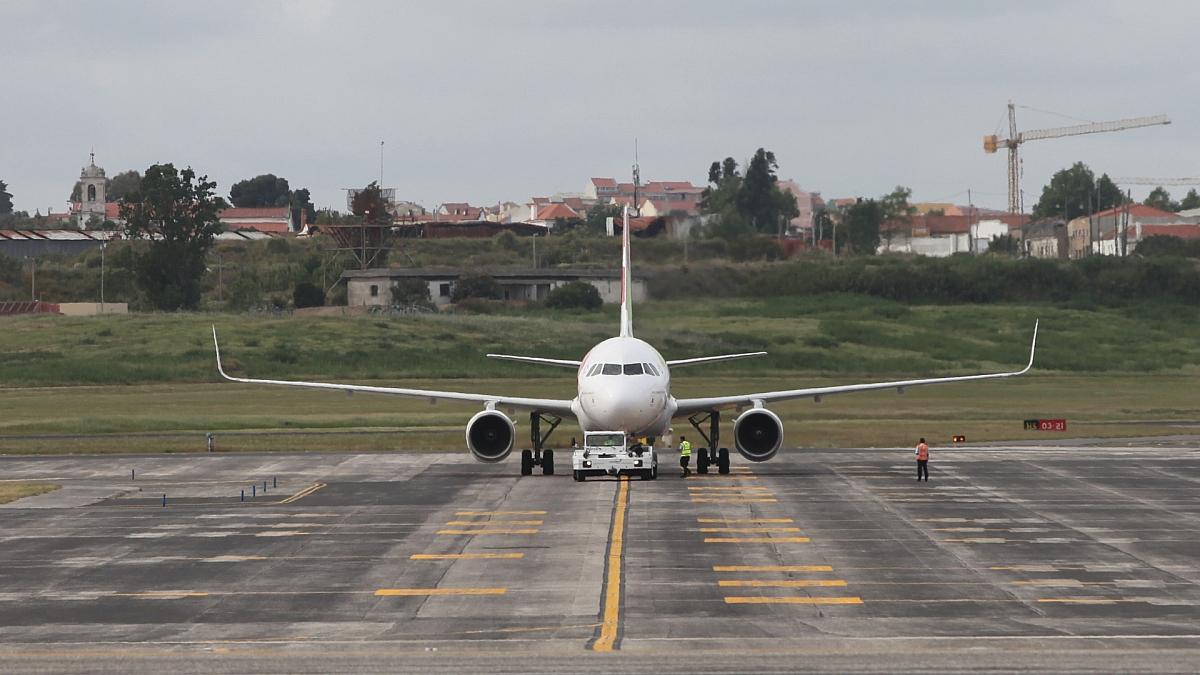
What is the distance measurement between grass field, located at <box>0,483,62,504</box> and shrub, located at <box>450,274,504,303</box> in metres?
84.6

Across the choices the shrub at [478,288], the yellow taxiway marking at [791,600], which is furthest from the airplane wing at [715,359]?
the shrub at [478,288]

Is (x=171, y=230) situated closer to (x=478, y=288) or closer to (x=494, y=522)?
(x=478, y=288)

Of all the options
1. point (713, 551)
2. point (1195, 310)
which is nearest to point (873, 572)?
point (713, 551)

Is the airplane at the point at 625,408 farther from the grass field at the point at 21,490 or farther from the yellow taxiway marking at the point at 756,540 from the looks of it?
the yellow taxiway marking at the point at 756,540

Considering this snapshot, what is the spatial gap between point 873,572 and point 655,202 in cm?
5948

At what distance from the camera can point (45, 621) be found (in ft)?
88.8

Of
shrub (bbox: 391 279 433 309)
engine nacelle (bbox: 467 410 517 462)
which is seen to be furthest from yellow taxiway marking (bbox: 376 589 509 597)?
shrub (bbox: 391 279 433 309)

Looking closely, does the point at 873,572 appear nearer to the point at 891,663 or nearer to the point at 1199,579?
the point at 1199,579

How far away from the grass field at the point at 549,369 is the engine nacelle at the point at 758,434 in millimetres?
16113

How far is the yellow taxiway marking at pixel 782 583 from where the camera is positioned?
98.4 feet

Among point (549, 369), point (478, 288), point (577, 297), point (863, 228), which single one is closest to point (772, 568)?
point (549, 369)

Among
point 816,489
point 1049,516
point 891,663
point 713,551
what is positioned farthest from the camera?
point 816,489

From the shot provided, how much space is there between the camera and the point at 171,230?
169 m

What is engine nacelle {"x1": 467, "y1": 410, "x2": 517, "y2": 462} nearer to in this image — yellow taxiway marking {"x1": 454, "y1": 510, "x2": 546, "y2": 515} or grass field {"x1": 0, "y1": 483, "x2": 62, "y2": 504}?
yellow taxiway marking {"x1": 454, "y1": 510, "x2": 546, "y2": 515}
